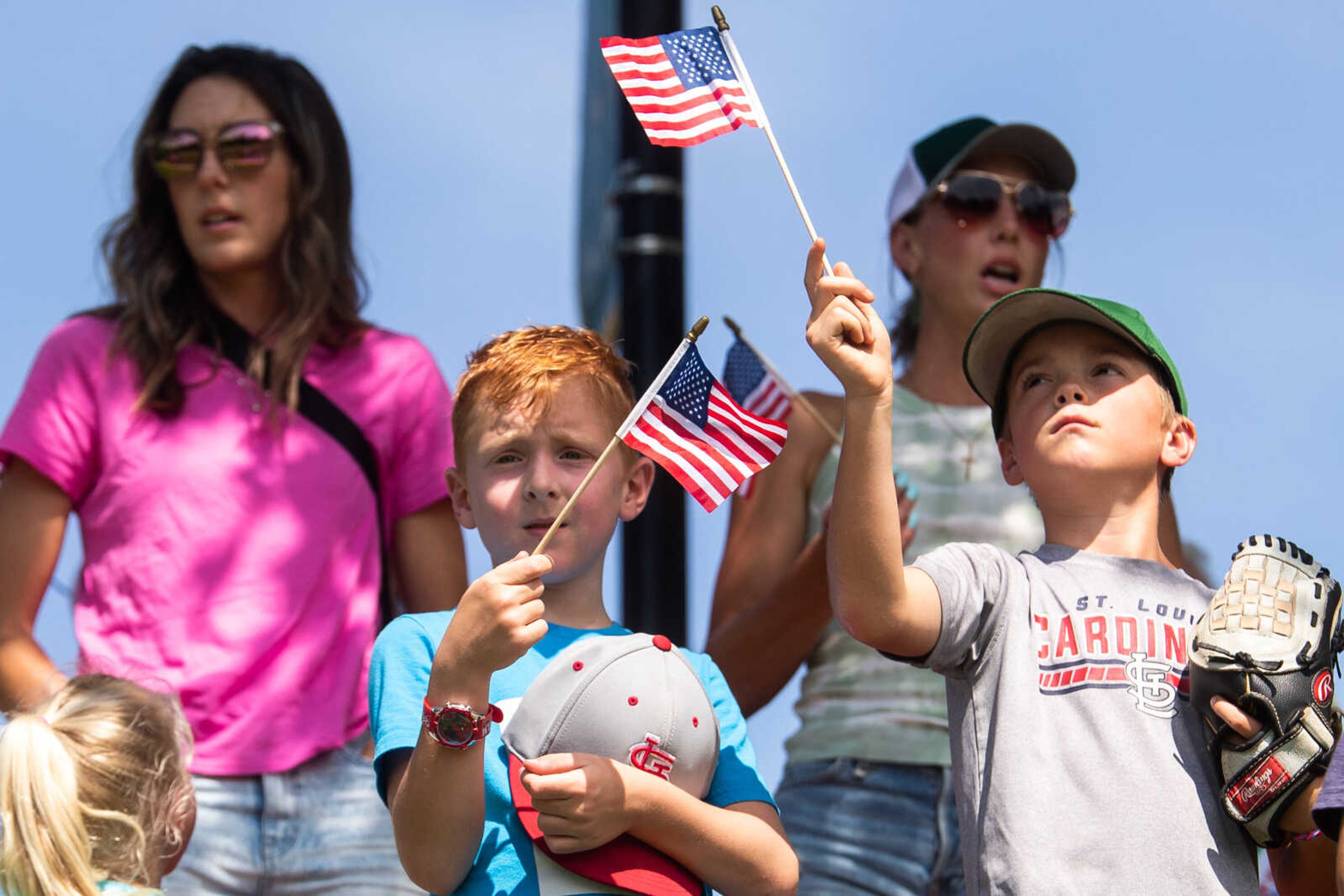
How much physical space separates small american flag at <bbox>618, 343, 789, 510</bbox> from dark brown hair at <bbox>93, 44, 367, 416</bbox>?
1.19 meters

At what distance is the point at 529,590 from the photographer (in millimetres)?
2631

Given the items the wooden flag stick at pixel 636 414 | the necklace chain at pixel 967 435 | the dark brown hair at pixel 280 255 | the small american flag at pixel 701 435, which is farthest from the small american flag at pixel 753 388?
the wooden flag stick at pixel 636 414

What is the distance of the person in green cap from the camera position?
3.63 m

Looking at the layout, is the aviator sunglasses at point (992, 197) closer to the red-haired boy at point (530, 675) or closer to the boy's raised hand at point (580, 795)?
the red-haired boy at point (530, 675)

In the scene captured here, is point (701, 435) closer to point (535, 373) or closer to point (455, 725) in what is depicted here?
point (535, 373)

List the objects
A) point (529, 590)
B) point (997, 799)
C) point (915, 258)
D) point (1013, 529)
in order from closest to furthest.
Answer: point (529, 590) < point (997, 799) < point (1013, 529) < point (915, 258)

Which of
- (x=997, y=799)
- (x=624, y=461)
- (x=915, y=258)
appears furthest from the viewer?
(x=915, y=258)

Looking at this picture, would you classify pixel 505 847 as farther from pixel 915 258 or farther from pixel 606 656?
pixel 915 258

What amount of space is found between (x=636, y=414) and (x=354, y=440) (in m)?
1.16

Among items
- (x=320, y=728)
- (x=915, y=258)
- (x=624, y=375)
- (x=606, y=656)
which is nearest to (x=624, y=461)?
(x=624, y=375)

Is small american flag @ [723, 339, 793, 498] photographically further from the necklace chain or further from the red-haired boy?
the red-haired boy

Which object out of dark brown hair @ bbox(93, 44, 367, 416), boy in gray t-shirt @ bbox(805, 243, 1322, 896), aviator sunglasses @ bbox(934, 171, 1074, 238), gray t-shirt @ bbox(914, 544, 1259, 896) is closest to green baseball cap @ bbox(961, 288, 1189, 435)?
boy in gray t-shirt @ bbox(805, 243, 1322, 896)

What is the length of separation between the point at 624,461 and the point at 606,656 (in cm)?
57

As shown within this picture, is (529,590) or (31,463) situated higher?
(529,590)
